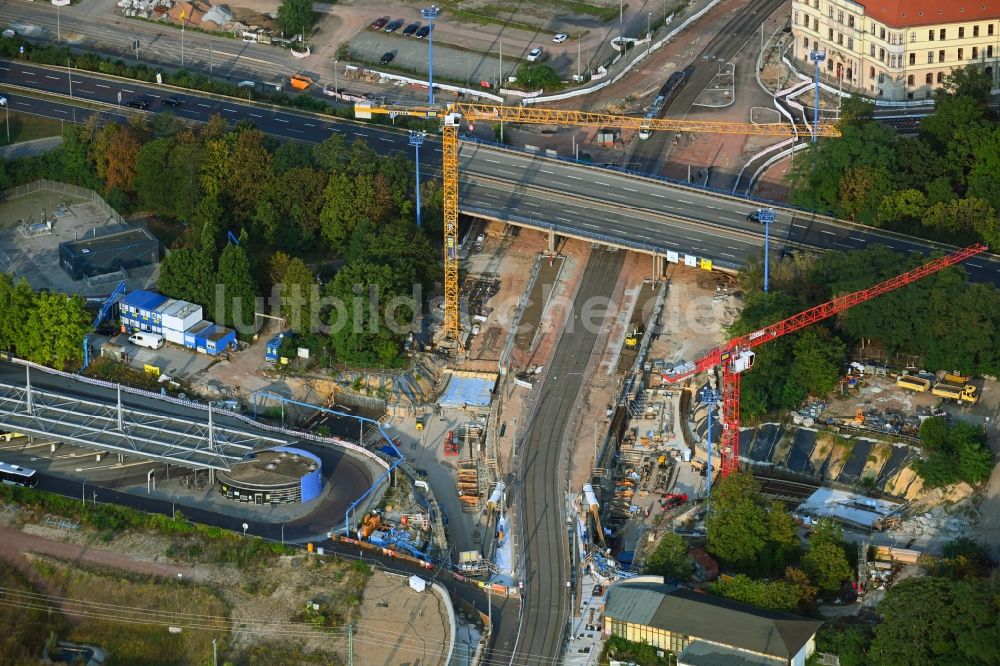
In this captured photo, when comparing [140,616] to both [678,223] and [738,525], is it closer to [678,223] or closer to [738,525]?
[738,525]

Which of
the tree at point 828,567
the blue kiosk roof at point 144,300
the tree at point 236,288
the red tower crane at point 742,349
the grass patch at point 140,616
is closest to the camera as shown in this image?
the grass patch at point 140,616

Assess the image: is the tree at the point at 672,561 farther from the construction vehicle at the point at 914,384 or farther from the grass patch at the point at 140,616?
the grass patch at the point at 140,616

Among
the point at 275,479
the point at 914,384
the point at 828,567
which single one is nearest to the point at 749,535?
the point at 828,567

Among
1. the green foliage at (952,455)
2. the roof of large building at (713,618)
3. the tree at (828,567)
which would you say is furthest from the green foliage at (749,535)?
the green foliage at (952,455)

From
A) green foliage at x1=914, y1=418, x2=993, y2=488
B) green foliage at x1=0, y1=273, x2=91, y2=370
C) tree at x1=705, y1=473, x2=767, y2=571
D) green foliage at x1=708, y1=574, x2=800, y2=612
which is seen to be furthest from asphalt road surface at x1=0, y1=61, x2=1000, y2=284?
green foliage at x1=708, y1=574, x2=800, y2=612

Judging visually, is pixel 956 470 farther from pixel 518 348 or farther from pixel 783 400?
pixel 518 348

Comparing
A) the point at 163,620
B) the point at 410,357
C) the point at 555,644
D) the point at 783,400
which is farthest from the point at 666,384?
the point at 163,620
